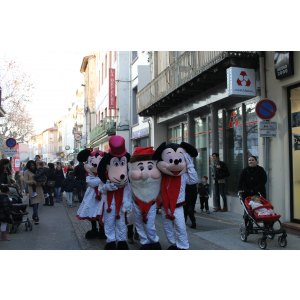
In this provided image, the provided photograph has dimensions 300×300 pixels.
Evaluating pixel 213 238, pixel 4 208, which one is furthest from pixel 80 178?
pixel 213 238

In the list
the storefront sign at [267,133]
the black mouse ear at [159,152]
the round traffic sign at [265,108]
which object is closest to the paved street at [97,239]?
the black mouse ear at [159,152]

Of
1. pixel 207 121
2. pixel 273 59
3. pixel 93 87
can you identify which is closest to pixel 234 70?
pixel 273 59

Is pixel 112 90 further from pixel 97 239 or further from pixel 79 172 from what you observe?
pixel 97 239

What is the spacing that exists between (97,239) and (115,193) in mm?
1857

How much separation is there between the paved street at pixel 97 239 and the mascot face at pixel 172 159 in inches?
67.3

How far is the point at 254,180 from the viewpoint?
305 inches

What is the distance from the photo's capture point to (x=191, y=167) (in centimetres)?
560

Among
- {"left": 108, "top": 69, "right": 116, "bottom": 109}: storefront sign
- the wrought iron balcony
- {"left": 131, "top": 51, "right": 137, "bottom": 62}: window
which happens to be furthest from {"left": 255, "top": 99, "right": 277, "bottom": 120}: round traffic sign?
{"left": 108, "top": 69, "right": 116, "bottom": 109}: storefront sign

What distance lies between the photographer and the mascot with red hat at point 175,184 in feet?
17.7

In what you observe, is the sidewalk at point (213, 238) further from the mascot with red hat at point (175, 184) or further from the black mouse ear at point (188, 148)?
the black mouse ear at point (188, 148)

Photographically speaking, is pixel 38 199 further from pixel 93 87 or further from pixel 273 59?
pixel 93 87

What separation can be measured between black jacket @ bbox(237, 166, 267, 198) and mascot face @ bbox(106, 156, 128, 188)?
324cm

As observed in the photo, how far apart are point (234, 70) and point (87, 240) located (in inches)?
231

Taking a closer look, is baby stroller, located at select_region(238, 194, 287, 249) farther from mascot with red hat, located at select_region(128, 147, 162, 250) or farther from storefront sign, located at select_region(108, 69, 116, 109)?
storefront sign, located at select_region(108, 69, 116, 109)
